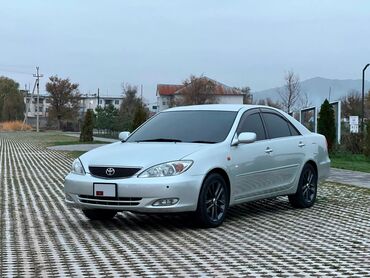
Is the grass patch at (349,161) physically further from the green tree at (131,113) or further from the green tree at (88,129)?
the green tree at (88,129)

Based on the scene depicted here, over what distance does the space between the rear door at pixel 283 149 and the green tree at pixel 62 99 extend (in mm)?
75966

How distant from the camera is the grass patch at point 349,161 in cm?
1719

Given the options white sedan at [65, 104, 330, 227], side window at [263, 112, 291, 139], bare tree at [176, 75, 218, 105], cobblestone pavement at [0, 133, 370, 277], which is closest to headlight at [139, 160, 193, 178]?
white sedan at [65, 104, 330, 227]

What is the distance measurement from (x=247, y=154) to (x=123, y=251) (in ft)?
8.11

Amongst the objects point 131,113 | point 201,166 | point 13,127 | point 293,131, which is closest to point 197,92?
point 131,113

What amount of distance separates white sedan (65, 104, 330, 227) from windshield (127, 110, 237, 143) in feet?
0.04

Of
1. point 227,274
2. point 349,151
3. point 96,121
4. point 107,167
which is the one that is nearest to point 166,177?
point 107,167

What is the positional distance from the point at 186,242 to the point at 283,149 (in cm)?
269

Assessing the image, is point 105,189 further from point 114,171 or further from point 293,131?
point 293,131

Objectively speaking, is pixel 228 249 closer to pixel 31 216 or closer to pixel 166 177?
pixel 166 177

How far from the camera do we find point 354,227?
744 cm

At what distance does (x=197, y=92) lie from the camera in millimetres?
58281

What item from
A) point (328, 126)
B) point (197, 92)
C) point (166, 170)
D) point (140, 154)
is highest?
point (197, 92)

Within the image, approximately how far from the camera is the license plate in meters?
6.69
